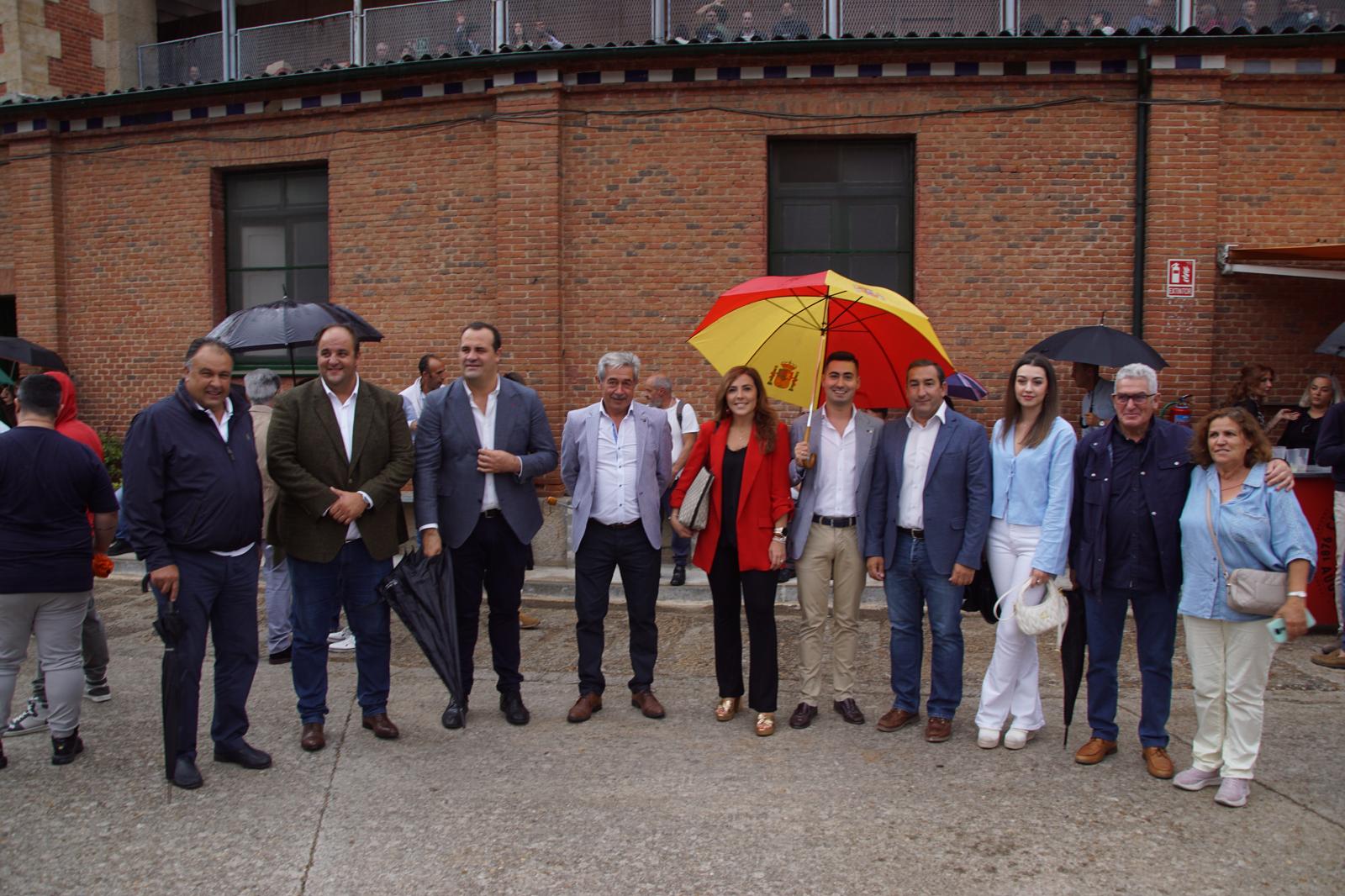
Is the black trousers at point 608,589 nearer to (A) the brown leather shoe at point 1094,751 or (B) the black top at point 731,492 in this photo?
(B) the black top at point 731,492

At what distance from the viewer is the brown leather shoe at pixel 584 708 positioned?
550 centimetres

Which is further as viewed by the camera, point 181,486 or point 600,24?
point 600,24

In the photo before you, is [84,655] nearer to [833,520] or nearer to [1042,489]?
[833,520]

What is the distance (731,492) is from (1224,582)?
231 cm

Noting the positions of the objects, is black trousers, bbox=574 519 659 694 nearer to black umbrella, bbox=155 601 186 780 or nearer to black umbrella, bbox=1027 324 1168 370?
black umbrella, bbox=155 601 186 780

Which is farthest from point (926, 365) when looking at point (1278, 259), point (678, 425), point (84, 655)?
point (1278, 259)

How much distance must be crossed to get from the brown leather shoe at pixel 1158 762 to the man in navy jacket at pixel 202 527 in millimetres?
4135

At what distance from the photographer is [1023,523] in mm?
5031

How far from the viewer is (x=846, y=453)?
5.40 m

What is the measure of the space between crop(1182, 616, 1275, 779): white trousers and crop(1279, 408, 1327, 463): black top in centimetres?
418

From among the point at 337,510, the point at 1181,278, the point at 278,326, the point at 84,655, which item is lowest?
the point at 84,655

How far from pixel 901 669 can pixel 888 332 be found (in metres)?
1.79

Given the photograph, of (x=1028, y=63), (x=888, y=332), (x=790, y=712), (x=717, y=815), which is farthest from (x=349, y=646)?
(x=1028, y=63)

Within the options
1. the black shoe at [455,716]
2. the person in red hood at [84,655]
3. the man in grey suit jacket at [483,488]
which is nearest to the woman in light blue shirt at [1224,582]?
the man in grey suit jacket at [483,488]
